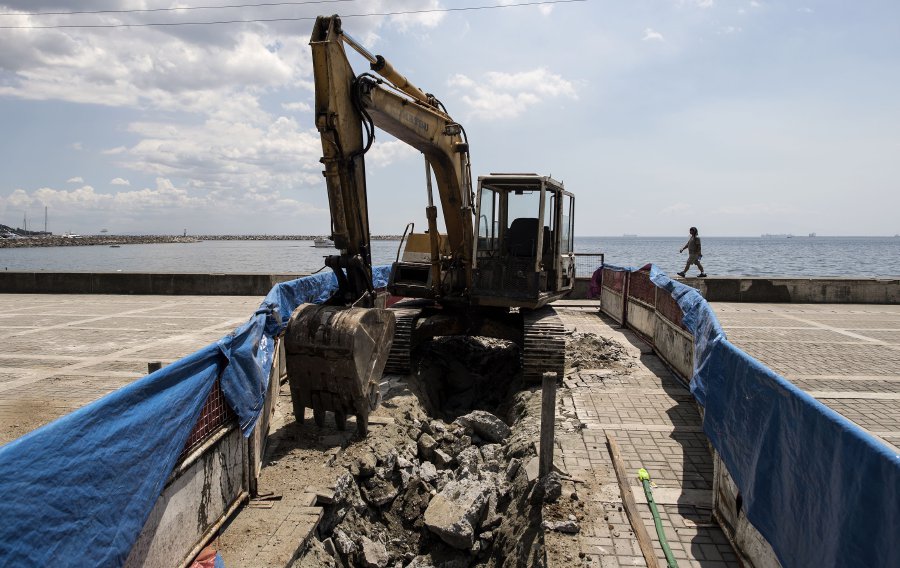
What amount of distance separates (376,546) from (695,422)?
4.49 m

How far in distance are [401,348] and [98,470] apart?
6.22m

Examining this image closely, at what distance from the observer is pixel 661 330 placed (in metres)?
10.6

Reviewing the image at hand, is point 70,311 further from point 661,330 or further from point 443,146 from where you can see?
point 661,330

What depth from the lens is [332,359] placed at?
6316 millimetres

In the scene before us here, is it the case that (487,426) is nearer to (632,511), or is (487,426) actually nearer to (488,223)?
(632,511)

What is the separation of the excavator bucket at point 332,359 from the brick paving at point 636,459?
2409 mm

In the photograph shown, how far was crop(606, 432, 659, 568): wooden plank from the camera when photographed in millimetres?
4413

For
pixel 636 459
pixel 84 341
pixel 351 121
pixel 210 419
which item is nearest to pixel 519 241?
pixel 351 121

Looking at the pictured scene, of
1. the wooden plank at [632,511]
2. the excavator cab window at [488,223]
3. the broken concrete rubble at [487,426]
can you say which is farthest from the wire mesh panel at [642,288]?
the wooden plank at [632,511]

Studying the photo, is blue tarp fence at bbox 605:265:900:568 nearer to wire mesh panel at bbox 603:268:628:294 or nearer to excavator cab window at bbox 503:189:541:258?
excavator cab window at bbox 503:189:541:258

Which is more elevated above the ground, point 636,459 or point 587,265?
point 587,265

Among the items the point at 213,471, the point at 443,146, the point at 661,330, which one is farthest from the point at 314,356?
the point at 661,330

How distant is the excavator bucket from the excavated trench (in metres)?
0.52

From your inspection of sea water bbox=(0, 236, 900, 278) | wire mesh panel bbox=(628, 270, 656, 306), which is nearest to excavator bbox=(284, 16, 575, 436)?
wire mesh panel bbox=(628, 270, 656, 306)
